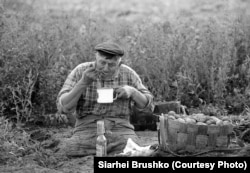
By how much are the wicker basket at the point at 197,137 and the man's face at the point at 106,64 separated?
2.94 ft

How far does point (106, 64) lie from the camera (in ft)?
14.7

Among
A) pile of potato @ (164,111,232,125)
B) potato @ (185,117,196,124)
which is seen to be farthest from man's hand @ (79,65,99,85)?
potato @ (185,117,196,124)

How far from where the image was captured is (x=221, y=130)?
151 inches

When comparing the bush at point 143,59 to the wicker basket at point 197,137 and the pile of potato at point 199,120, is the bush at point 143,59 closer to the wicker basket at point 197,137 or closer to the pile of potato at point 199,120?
the pile of potato at point 199,120

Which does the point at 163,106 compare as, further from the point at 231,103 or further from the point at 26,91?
the point at 26,91

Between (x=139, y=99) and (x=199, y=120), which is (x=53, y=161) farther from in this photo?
(x=199, y=120)

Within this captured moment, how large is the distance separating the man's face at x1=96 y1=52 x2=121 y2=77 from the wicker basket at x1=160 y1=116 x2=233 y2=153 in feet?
2.94

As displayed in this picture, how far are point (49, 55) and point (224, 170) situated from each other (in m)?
3.22

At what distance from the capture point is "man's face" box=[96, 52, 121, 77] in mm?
4473

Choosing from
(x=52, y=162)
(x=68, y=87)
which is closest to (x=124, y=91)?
(x=68, y=87)

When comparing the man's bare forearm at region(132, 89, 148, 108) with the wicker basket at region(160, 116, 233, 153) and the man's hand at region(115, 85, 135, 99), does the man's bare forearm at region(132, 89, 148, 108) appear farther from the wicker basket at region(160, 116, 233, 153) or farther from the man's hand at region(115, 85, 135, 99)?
the wicker basket at region(160, 116, 233, 153)

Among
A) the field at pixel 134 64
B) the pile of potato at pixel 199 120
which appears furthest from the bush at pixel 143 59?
the pile of potato at pixel 199 120

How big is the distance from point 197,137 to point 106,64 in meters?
1.11

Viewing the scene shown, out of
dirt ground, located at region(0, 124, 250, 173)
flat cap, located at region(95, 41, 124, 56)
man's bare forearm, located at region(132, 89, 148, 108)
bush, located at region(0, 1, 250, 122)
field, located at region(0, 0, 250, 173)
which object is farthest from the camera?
bush, located at region(0, 1, 250, 122)
